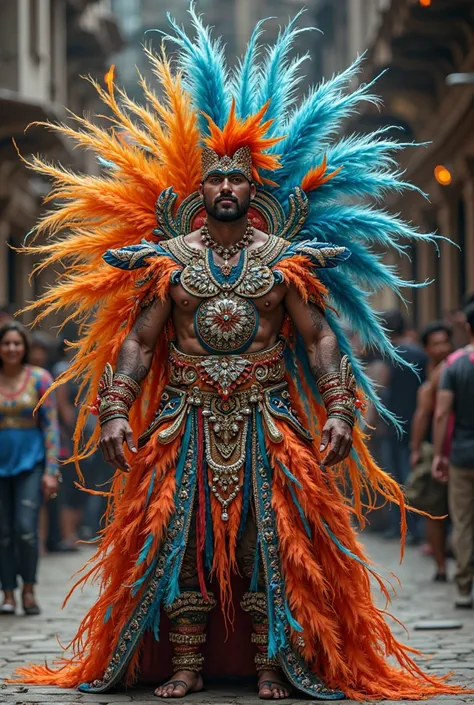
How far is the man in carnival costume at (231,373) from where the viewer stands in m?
6.45

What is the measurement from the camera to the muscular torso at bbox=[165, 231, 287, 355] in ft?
21.9

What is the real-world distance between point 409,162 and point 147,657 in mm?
20919

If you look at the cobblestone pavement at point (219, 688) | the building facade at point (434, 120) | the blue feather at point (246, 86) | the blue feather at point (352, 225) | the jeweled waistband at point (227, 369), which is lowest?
the cobblestone pavement at point (219, 688)

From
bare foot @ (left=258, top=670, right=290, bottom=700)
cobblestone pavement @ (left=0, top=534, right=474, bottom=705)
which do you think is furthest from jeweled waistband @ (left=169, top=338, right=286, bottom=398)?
cobblestone pavement @ (left=0, top=534, right=474, bottom=705)

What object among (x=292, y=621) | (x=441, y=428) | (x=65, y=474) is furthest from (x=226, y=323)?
(x=65, y=474)

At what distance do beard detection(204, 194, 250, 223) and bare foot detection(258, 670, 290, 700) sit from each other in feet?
6.47

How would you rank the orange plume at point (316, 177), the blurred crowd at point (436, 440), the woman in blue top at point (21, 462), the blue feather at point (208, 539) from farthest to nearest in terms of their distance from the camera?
the blurred crowd at point (436, 440), the woman in blue top at point (21, 462), the orange plume at point (316, 177), the blue feather at point (208, 539)

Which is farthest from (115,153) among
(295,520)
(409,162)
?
(409,162)

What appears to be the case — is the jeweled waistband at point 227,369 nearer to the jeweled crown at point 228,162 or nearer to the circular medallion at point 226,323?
the circular medallion at point 226,323

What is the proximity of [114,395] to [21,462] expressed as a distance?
135 inches

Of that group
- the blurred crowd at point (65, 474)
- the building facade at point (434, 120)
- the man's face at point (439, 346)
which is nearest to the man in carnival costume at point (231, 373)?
the man's face at point (439, 346)

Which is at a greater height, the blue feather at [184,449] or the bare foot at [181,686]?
the blue feather at [184,449]

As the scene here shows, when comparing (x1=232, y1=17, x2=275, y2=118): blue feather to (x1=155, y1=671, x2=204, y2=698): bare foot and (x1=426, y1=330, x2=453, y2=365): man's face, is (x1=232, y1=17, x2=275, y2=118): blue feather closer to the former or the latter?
(x1=155, y1=671, x2=204, y2=698): bare foot

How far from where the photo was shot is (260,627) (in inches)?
255
